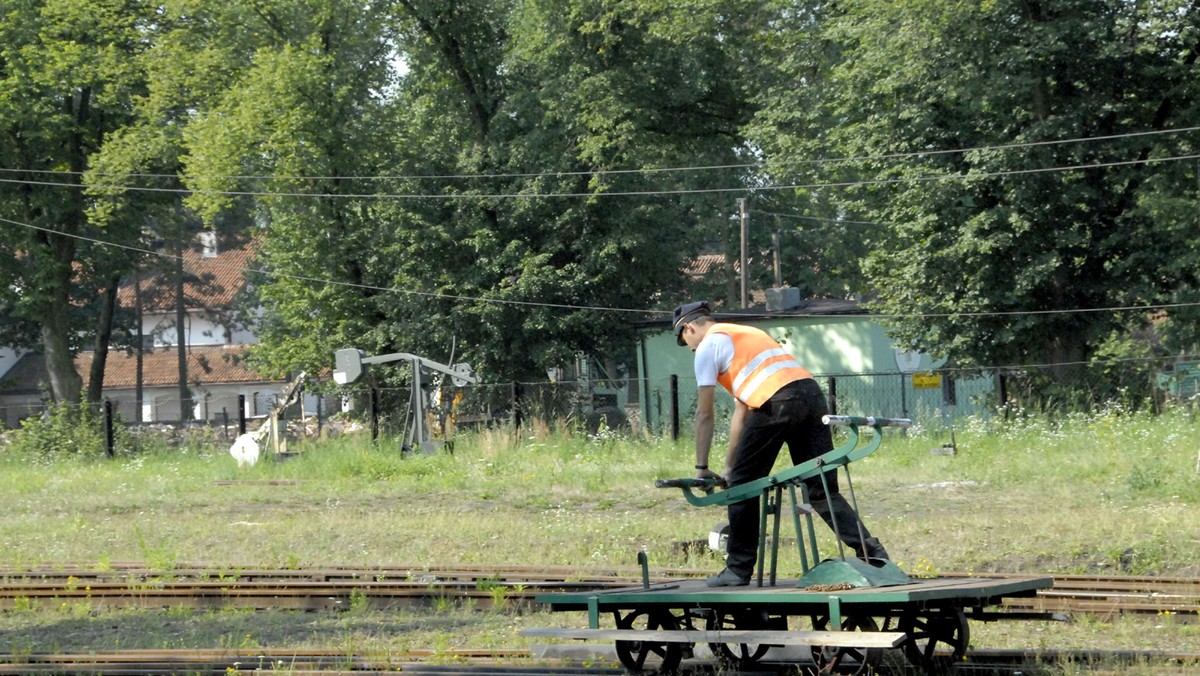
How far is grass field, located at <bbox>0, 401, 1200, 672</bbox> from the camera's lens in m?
9.90

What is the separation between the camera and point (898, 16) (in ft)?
88.7

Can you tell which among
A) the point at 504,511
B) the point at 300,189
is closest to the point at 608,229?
the point at 300,189

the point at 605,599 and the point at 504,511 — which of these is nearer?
the point at 605,599

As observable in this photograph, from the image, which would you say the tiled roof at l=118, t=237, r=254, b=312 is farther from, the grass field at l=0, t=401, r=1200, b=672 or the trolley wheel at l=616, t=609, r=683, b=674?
the trolley wheel at l=616, t=609, r=683, b=674

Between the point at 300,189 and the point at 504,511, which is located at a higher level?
the point at 300,189

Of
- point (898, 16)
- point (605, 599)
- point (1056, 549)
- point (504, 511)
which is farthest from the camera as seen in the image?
point (898, 16)

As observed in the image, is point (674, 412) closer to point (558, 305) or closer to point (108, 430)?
point (558, 305)

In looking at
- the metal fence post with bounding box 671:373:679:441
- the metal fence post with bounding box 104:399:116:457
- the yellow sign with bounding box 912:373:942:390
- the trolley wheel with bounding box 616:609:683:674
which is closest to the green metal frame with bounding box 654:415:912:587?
the trolley wheel with bounding box 616:609:683:674

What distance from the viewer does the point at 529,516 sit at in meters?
16.1

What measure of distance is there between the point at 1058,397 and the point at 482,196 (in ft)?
54.4

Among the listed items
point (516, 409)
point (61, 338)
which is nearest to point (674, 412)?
point (516, 409)

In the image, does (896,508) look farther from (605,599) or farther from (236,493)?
(236,493)

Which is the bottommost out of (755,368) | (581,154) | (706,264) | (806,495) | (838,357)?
(806,495)

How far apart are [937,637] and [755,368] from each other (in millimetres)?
1758
